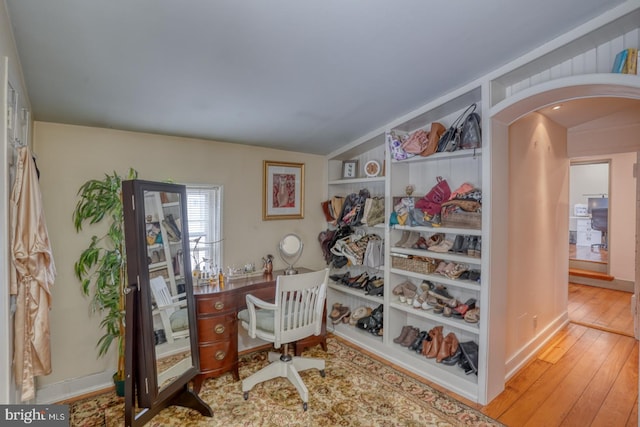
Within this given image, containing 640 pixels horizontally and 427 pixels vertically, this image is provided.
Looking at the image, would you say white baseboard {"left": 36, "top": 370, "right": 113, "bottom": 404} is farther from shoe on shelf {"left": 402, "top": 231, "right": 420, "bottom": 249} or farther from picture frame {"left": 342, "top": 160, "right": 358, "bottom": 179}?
picture frame {"left": 342, "top": 160, "right": 358, "bottom": 179}

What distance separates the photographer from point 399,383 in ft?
8.46

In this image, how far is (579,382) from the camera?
Result: 2598 mm

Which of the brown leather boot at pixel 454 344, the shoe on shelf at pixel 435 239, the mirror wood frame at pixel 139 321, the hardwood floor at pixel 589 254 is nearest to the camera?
the mirror wood frame at pixel 139 321

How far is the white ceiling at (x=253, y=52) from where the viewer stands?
1.39 metres

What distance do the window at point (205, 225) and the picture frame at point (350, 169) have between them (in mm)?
1439

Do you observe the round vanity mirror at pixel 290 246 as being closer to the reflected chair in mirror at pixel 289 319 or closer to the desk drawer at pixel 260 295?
the desk drawer at pixel 260 295

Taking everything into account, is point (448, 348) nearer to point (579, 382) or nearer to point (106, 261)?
point (579, 382)

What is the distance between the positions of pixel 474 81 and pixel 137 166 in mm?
2746

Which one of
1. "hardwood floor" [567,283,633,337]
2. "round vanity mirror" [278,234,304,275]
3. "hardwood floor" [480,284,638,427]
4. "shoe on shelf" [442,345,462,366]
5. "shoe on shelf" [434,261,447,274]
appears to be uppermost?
"round vanity mirror" [278,234,304,275]

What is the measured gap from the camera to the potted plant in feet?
7.43

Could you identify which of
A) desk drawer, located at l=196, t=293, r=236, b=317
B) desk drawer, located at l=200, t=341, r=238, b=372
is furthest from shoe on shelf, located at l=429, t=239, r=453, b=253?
desk drawer, located at l=200, t=341, r=238, b=372

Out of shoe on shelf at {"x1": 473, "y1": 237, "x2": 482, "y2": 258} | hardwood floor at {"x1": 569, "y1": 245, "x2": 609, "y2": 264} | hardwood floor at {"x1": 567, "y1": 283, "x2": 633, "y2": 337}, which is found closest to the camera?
shoe on shelf at {"x1": 473, "y1": 237, "x2": 482, "y2": 258}

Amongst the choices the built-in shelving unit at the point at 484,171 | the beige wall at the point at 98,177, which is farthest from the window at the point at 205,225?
the built-in shelving unit at the point at 484,171

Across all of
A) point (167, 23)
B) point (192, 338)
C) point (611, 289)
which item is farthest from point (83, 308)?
point (611, 289)
